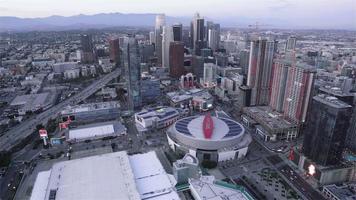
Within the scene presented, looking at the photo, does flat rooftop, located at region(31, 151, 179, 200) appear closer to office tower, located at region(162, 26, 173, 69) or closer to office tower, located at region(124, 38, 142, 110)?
office tower, located at region(124, 38, 142, 110)

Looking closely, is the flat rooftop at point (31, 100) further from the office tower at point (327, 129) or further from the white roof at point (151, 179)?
the office tower at point (327, 129)

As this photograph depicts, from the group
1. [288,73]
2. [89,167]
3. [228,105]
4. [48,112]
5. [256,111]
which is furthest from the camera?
[228,105]

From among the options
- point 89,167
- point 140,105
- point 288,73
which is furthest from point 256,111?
point 89,167

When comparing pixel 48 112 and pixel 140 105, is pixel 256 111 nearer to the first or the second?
pixel 140 105

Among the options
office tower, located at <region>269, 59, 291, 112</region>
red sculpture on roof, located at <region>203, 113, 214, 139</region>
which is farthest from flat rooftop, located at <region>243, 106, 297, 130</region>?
red sculpture on roof, located at <region>203, 113, 214, 139</region>

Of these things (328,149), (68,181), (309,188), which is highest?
(328,149)

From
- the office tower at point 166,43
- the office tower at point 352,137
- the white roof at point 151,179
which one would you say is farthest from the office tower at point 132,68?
the office tower at point 166,43
